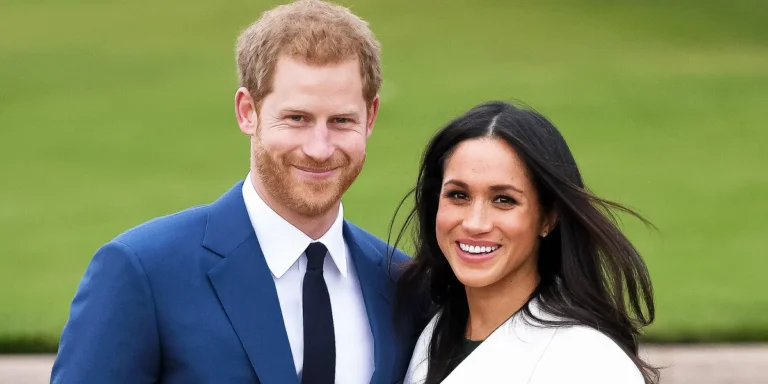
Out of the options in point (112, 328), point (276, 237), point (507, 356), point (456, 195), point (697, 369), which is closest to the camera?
point (112, 328)

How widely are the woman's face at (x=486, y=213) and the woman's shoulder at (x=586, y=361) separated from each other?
0.31 meters

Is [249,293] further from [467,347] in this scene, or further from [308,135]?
[467,347]

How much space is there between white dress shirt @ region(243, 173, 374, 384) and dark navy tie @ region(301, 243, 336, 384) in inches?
1.2

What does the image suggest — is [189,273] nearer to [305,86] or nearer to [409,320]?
[305,86]

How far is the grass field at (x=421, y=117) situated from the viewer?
1192cm

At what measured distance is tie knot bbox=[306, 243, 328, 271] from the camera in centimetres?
369

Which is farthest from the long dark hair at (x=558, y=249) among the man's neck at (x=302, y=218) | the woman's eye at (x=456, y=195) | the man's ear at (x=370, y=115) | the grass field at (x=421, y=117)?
the grass field at (x=421, y=117)

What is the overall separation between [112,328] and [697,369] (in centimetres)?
469

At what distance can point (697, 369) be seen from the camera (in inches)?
287

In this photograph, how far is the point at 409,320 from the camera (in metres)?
4.13

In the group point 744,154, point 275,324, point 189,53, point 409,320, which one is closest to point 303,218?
point 275,324

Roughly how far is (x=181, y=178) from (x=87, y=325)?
11.8 metres

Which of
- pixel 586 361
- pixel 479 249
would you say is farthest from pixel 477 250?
pixel 586 361

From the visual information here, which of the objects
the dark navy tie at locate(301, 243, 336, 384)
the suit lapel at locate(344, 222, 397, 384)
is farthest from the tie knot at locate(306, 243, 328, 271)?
→ the suit lapel at locate(344, 222, 397, 384)
